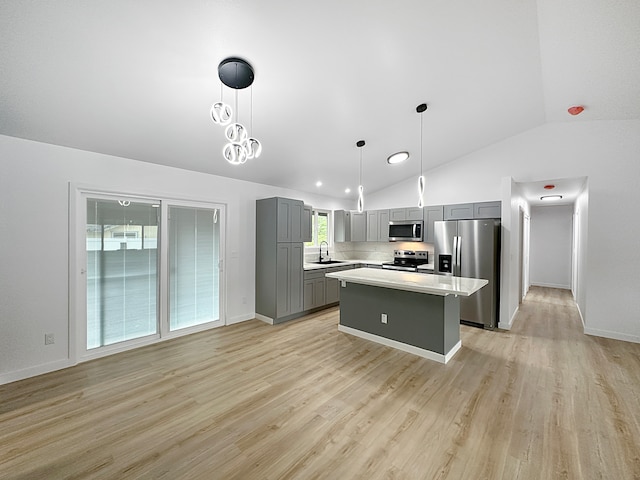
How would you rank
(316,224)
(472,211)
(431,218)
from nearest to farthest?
(472,211), (431,218), (316,224)

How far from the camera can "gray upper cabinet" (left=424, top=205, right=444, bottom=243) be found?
17.8 ft

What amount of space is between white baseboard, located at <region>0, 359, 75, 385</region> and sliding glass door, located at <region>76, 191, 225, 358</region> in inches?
7.1

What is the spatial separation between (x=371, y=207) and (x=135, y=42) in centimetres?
561

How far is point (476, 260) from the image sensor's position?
14.8 ft

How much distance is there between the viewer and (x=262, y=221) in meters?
4.85

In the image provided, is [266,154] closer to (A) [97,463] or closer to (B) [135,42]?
(B) [135,42]

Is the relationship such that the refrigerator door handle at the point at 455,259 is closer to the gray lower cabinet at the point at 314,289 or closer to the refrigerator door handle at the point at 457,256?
the refrigerator door handle at the point at 457,256

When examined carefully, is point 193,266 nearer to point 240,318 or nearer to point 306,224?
point 240,318

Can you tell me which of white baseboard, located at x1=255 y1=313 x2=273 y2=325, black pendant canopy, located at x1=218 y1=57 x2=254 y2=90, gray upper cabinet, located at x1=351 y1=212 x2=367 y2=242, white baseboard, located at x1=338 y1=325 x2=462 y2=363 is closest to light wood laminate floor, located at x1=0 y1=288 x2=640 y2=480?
white baseboard, located at x1=338 y1=325 x2=462 y2=363

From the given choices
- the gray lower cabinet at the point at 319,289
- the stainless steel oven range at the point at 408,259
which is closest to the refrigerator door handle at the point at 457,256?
the stainless steel oven range at the point at 408,259

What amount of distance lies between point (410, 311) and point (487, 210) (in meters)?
2.72

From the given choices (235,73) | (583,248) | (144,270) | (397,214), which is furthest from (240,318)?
(583,248)

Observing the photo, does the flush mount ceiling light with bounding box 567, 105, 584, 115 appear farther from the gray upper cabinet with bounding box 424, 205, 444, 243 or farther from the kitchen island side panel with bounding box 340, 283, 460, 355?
the kitchen island side panel with bounding box 340, 283, 460, 355

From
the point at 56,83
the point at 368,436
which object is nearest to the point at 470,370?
the point at 368,436
